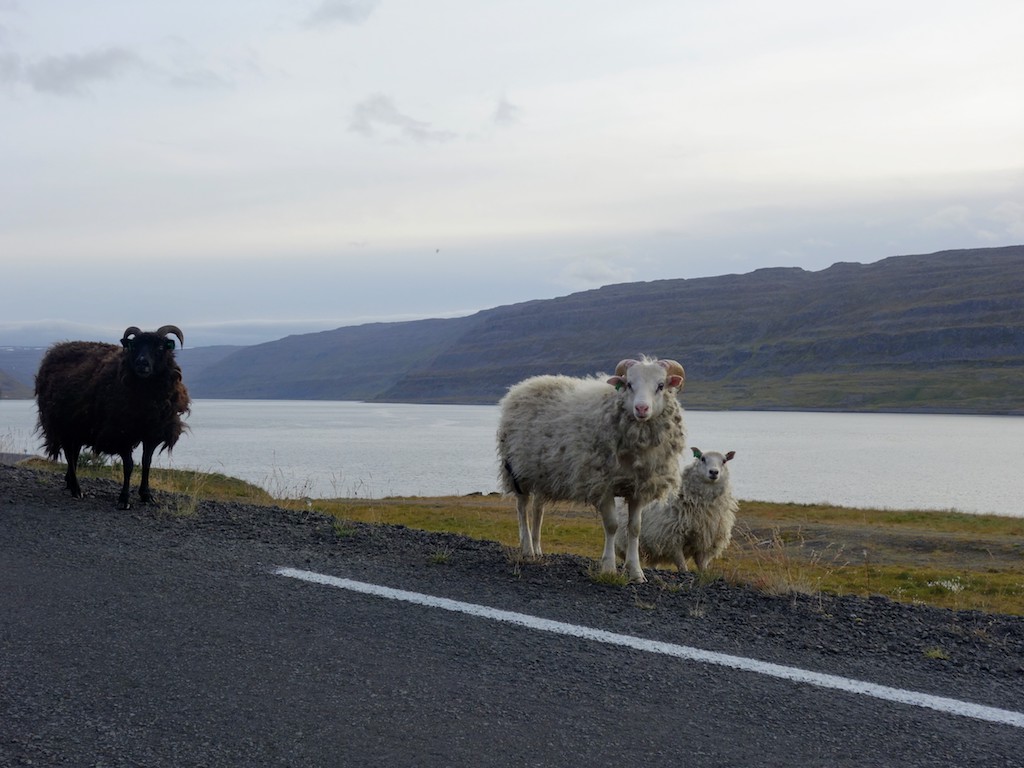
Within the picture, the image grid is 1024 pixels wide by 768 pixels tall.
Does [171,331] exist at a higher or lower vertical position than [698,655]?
higher

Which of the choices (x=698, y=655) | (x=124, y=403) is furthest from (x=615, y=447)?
(x=124, y=403)

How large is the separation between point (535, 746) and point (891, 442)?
9398 centimetres

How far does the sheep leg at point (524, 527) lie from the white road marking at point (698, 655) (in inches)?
109

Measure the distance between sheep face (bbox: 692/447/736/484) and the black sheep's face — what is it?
27.4 ft

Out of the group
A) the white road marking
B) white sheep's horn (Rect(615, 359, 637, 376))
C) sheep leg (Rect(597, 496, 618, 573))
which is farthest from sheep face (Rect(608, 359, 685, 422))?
the white road marking

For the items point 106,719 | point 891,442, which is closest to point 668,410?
point 106,719

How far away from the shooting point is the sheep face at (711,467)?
1549cm

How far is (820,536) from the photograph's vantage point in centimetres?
3056

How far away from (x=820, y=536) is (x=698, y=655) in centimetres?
2625

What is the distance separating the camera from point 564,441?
9953mm

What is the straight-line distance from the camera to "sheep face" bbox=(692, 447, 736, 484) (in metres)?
15.5

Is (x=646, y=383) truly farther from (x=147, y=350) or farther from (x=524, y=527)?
(x=147, y=350)

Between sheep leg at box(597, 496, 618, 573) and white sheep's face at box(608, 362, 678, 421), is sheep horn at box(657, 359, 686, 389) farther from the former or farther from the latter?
sheep leg at box(597, 496, 618, 573)

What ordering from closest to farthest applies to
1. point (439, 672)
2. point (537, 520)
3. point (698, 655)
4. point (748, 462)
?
point (439, 672) < point (698, 655) < point (537, 520) < point (748, 462)
